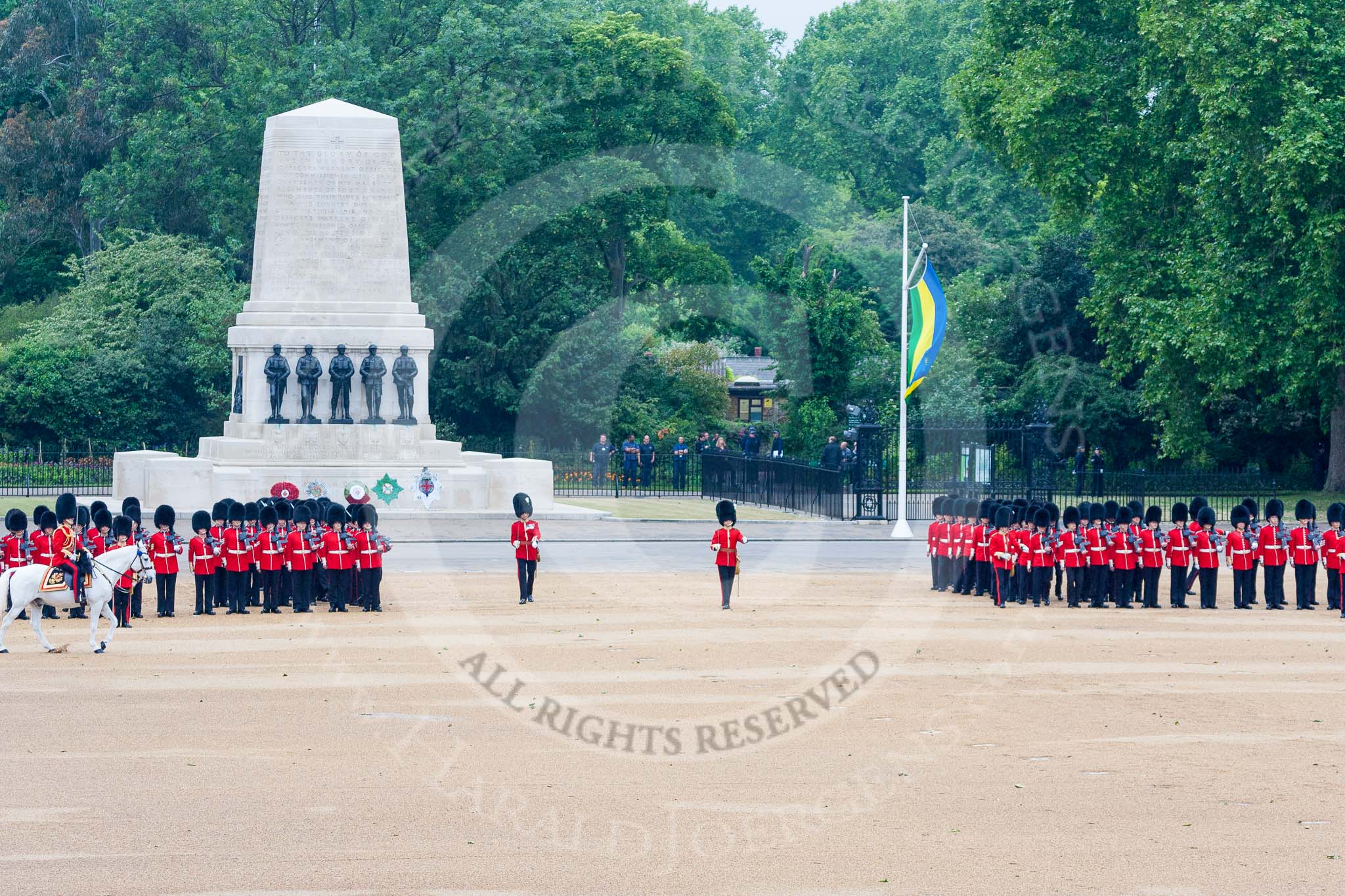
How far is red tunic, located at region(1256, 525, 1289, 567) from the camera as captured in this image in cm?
2155

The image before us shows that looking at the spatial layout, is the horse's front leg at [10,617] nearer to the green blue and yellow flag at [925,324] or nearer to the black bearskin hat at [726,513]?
the black bearskin hat at [726,513]

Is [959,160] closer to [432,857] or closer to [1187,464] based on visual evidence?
[1187,464]

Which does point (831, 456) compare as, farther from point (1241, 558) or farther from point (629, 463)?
point (1241, 558)

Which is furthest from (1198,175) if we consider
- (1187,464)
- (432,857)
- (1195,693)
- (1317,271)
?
(432,857)

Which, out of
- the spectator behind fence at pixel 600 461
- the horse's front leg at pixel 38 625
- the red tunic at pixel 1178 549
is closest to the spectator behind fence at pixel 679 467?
the spectator behind fence at pixel 600 461

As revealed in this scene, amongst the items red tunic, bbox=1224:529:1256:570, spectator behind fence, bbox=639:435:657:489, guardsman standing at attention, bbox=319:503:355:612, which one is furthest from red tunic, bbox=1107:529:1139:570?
spectator behind fence, bbox=639:435:657:489

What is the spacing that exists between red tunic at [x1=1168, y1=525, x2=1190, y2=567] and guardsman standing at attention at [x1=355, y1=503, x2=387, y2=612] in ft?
30.8

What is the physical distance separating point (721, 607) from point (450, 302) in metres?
30.4

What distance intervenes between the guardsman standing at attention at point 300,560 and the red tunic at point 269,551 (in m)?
0.07

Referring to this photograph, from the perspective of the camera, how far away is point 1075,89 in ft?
136

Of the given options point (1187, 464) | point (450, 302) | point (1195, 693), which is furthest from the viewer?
point (450, 302)

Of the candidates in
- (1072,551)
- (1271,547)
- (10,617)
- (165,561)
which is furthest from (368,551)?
(1271,547)

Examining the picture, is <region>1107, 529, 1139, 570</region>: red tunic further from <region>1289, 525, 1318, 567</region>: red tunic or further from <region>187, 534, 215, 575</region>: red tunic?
<region>187, 534, 215, 575</region>: red tunic

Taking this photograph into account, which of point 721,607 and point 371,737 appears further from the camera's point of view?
point 721,607
